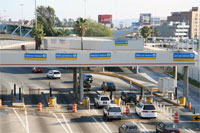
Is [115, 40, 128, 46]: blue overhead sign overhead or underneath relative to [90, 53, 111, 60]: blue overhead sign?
overhead

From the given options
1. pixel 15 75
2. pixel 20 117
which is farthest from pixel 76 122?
pixel 15 75

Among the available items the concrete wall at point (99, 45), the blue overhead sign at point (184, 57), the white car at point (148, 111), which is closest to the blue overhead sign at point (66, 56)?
the white car at point (148, 111)

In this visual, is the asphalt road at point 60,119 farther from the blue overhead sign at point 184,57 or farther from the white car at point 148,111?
the blue overhead sign at point 184,57

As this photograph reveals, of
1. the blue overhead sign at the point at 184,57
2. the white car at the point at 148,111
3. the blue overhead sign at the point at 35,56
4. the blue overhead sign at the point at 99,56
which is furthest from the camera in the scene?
the blue overhead sign at the point at 184,57

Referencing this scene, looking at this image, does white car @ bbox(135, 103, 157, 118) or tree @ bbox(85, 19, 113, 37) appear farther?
tree @ bbox(85, 19, 113, 37)

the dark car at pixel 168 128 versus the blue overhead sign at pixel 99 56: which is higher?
the blue overhead sign at pixel 99 56

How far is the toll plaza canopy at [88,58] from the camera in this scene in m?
42.3

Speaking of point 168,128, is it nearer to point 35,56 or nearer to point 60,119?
point 60,119

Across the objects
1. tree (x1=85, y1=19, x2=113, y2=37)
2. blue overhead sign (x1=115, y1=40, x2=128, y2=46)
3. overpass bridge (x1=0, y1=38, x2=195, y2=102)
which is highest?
tree (x1=85, y1=19, x2=113, y2=37)

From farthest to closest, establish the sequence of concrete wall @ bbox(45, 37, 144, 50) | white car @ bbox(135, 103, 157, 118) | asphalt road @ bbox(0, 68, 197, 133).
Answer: concrete wall @ bbox(45, 37, 144, 50) < white car @ bbox(135, 103, 157, 118) < asphalt road @ bbox(0, 68, 197, 133)

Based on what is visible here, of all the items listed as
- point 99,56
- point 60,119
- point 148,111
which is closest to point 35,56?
point 99,56

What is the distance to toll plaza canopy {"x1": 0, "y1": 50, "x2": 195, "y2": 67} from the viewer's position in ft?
139

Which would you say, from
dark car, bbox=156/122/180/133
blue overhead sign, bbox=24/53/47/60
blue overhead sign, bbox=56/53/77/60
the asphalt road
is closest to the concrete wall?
the asphalt road

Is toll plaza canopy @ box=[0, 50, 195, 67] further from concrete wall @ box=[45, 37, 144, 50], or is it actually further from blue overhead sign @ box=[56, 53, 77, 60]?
concrete wall @ box=[45, 37, 144, 50]
